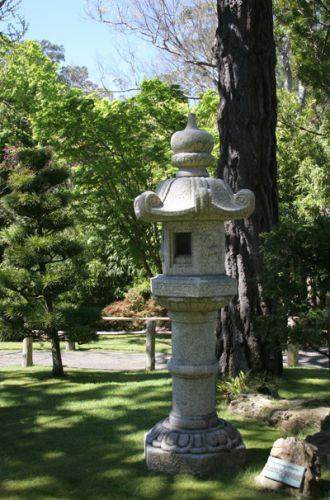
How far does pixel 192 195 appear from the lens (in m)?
4.65

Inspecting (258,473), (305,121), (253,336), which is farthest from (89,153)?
(258,473)

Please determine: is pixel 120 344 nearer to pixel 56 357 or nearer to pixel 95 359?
pixel 95 359

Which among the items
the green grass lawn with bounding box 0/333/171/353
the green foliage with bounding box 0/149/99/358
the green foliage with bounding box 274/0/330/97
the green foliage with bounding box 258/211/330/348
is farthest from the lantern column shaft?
the green grass lawn with bounding box 0/333/171/353

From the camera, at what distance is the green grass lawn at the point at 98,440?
4574 mm

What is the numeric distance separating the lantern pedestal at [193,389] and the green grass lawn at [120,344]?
33.0 feet

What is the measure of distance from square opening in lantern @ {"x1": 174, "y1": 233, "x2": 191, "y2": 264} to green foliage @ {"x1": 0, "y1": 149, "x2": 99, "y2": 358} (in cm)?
466

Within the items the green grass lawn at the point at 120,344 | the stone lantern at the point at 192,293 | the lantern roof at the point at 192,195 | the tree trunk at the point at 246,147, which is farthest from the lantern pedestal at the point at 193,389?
the green grass lawn at the point at 120,344

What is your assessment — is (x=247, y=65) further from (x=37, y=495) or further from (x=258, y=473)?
(x=37, y=495)

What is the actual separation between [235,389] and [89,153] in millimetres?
8235

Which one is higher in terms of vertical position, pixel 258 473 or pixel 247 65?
pixel 247 65

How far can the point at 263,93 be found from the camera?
7.90 metres

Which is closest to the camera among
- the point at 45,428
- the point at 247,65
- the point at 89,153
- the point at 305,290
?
the point at 305,290

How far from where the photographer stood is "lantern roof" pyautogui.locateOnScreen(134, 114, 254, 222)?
15.1 feet

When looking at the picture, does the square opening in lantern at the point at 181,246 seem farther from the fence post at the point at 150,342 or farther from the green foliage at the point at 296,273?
the fence post at the point at 150,342
